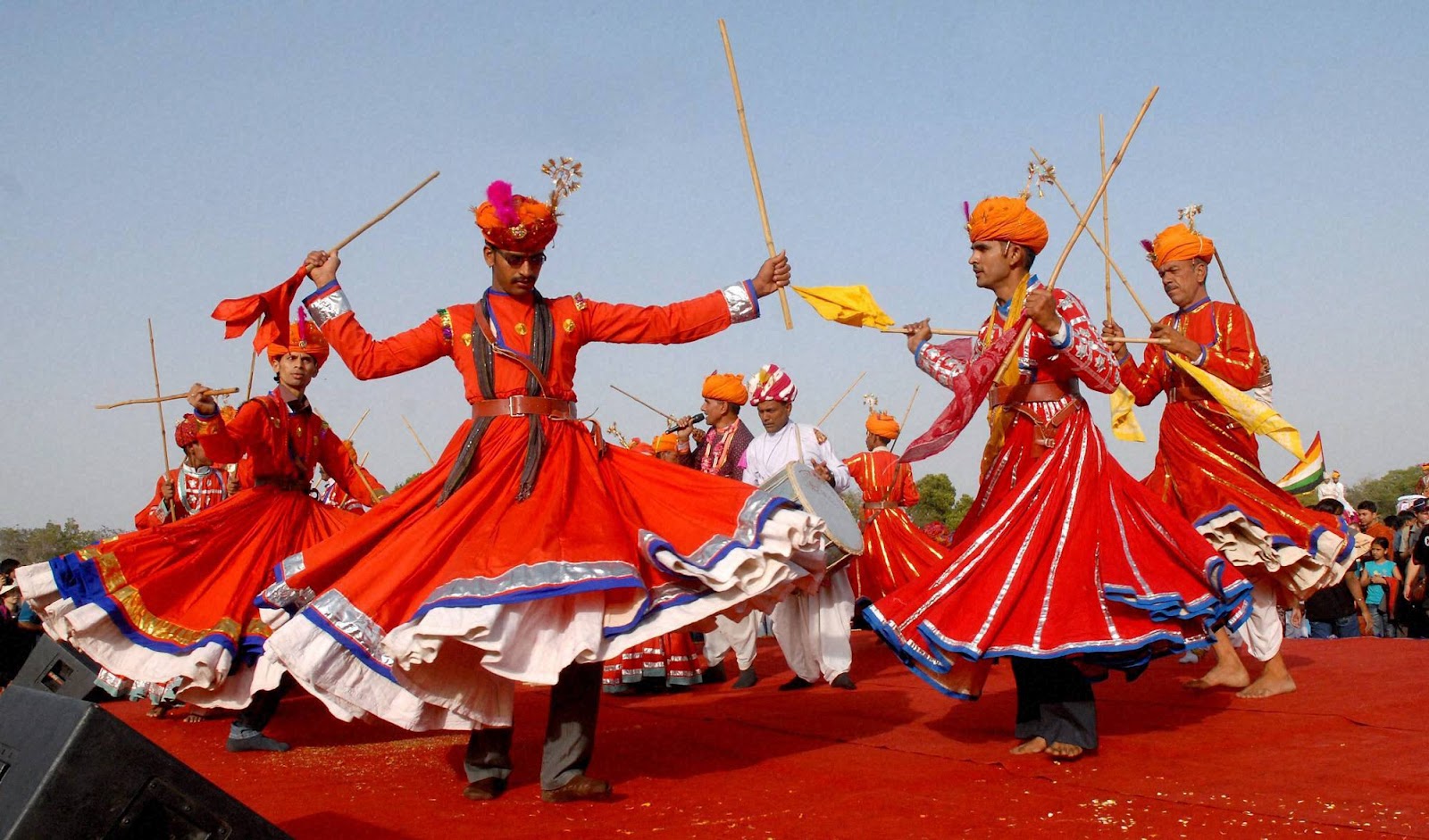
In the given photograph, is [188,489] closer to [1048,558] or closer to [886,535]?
[886,535]

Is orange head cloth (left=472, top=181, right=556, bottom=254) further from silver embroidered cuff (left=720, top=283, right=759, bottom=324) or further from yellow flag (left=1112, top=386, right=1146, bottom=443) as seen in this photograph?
yellow flag (left=1112, top=386, right=1146, bottom=443)

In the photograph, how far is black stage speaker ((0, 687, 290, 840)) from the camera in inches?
102

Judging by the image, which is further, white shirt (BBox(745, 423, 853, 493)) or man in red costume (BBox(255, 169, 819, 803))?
white shirt (BBox(745, 423, 853, 493))

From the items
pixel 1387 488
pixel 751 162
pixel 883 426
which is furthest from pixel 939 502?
pixel 751 162

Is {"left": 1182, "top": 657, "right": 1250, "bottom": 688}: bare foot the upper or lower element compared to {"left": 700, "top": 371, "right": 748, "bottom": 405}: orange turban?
lower

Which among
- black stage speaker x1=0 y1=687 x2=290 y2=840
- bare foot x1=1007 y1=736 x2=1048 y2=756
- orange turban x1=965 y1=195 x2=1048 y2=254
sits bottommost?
bare foot x1=1007 y1=736 x2=1048 y2=756

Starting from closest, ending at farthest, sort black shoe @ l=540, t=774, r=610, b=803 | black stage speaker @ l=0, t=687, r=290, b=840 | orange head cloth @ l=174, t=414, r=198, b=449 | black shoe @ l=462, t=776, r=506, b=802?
black stage speaker @ l=0, t=687, r=290, b=840 → black shoe @ l=540, t=774, r=610, b=803 → black shoe @ l=462, t=776, r=506, b=802 → orange head cloth @ l=174, t=414, r=198, b=449

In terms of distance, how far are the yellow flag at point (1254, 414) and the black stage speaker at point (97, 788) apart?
4013 mm

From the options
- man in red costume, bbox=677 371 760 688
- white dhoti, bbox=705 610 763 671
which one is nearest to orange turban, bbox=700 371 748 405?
man in red costume, bbox=677 371 760 688

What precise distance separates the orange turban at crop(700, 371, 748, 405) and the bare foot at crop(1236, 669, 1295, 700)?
3.99 metres

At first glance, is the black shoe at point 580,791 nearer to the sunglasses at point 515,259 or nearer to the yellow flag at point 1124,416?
the sunglasses at point 515,259

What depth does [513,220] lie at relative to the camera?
462cm

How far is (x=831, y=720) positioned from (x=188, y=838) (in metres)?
3.68

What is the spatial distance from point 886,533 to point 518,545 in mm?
5015
